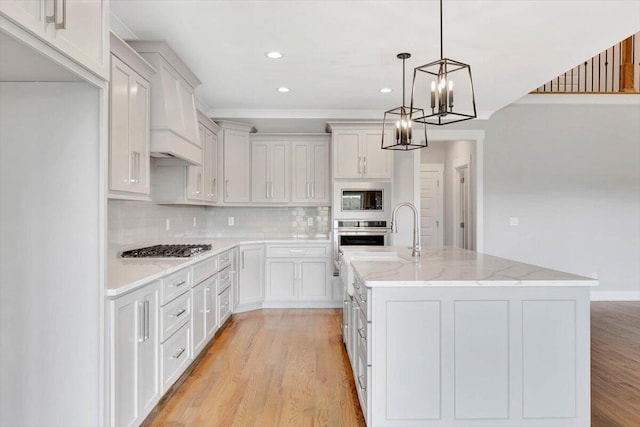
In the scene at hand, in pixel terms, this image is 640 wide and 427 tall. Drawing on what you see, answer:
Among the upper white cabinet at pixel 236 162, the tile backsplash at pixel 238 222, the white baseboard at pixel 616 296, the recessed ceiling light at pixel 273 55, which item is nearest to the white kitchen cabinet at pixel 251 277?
the tile backsplash at pixel 238 222

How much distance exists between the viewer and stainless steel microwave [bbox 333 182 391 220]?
5316 mm

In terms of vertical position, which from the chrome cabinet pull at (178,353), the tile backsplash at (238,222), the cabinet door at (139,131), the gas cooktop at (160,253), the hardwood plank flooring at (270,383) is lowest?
the hardwood plank flooring at (270,383)

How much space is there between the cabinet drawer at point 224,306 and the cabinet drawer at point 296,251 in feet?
2.95

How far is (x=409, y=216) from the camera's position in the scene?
570 cm

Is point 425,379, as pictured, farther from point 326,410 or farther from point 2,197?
point 2,197

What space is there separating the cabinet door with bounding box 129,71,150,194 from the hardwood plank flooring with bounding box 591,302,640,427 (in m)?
3.10

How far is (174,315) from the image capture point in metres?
2.71

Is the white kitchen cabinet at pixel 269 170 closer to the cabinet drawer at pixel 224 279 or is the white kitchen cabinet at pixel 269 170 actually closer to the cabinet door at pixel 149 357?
the cabinet drawer at pixel 224 279

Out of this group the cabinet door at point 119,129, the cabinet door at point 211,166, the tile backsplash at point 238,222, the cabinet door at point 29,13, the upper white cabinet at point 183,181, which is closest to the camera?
the cabinet door at point 29,13

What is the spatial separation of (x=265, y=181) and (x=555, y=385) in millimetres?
4269

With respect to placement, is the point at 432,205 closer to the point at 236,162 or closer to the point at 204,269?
the point at 236,162

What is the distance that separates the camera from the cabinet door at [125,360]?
6.31 ft

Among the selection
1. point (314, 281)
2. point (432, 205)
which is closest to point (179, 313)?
point (314, 281)

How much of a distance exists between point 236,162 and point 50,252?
372cm
